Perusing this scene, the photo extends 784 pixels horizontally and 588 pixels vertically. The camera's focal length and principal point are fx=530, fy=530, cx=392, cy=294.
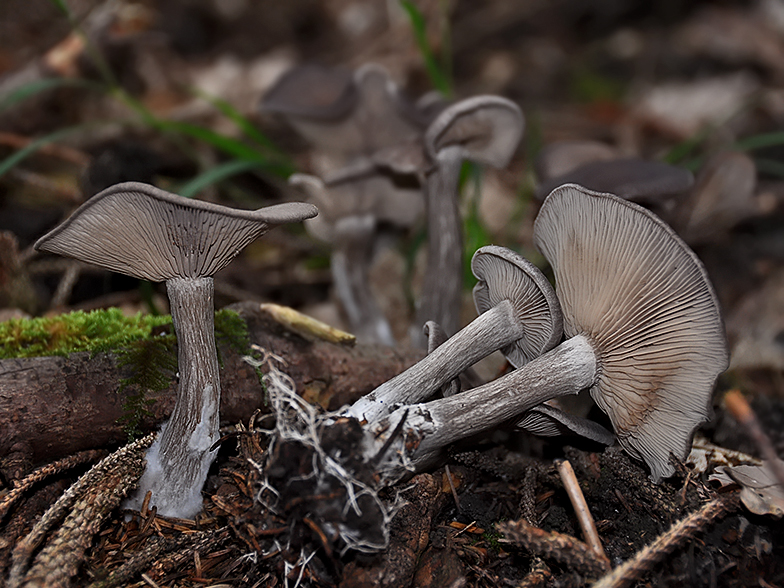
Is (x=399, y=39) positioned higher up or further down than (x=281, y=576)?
higher up

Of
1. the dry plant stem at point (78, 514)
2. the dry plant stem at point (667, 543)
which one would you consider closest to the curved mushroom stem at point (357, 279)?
the dry plant stem at point (78, 514)

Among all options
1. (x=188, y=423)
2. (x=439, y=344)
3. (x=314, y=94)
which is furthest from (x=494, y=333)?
(x=314, y=94)

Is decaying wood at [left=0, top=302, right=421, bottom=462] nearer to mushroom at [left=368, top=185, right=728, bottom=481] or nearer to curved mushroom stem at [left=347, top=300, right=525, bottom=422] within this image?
curved mushroom stem at [left=347, top=300, right=525, bottom=422]

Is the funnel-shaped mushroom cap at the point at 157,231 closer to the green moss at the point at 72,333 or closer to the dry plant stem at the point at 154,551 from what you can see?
the green moss at the point at 72,333

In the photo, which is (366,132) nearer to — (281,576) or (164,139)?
(164,139)

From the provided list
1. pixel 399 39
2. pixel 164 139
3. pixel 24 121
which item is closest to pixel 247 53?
pixel 399 39

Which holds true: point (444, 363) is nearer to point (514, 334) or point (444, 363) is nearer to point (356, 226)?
point (514, 334)
